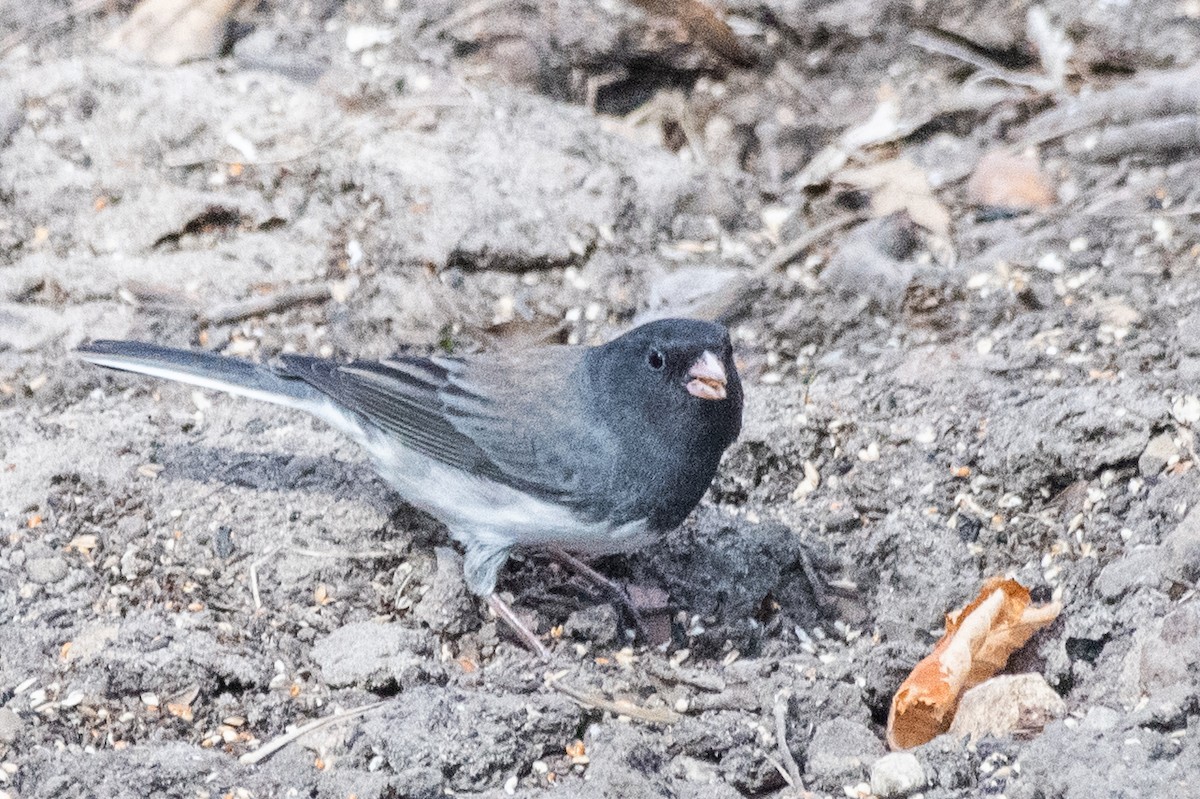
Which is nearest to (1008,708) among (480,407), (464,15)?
(480,407)

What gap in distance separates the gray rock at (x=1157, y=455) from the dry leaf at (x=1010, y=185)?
1.45 metres

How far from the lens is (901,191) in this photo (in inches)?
185

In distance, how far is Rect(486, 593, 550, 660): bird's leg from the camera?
3.19m

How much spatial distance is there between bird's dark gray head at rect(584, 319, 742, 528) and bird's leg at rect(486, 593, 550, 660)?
395mm

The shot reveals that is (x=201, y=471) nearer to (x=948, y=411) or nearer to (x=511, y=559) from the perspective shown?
(x=511, y=559)

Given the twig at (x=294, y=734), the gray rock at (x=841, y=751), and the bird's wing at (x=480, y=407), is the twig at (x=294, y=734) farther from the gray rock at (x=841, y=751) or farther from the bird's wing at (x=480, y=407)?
the gray rock at (x=841, y=751)

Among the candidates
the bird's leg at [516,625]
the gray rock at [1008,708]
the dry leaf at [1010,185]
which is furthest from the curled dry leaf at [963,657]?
the dry leaf at [1010,185]

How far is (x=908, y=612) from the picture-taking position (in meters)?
3.29

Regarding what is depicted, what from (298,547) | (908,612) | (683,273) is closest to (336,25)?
(683,273)

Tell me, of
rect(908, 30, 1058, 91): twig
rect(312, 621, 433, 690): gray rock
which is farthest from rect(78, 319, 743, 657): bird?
rect(908, 30, 1058, 91): twig

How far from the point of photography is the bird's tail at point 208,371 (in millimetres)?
3477

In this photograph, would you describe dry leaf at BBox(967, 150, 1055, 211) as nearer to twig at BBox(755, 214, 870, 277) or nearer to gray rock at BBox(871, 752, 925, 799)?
twig at BBox(755, 214, 870, 277)

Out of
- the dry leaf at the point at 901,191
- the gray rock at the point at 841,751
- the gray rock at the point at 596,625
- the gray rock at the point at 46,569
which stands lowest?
the gray rock at the point at 596,625

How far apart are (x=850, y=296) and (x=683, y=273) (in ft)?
1.62
